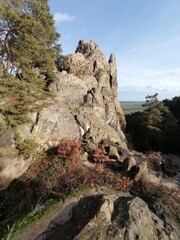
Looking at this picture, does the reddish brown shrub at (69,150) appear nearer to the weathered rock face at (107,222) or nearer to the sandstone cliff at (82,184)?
the sandstone cliff at (82,184)

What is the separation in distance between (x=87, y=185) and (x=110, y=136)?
9.76 metres

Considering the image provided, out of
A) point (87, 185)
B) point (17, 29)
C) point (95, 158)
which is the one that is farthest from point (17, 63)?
point (87, 185)

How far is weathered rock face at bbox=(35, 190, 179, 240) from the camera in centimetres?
791

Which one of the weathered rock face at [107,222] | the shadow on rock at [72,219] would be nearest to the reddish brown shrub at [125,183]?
the weathered rock face at [107,222]

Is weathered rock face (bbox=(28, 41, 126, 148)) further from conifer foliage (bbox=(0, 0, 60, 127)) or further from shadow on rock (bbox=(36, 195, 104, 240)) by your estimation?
shadow on rock (bbox=(36, 195, 104, 240))

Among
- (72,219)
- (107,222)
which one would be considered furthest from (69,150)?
(107,222)

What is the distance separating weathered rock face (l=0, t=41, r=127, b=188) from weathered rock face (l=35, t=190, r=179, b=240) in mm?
Answer: 5278

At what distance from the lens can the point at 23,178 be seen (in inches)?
512

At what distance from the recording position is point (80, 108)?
20672mm

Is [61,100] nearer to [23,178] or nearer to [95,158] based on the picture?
[95,158]

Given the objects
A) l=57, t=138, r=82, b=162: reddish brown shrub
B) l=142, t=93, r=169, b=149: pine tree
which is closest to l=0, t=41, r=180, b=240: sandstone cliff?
l=57, t=138, r=82, b=162: reddish brown shrub

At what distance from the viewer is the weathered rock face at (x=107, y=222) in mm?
7914

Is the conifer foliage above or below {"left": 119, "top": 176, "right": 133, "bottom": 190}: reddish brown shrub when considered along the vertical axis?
above

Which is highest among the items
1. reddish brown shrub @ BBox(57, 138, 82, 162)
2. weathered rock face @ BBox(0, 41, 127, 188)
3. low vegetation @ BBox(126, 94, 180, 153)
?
weathered rock face @ BBox(0, 41, 127, 188)
